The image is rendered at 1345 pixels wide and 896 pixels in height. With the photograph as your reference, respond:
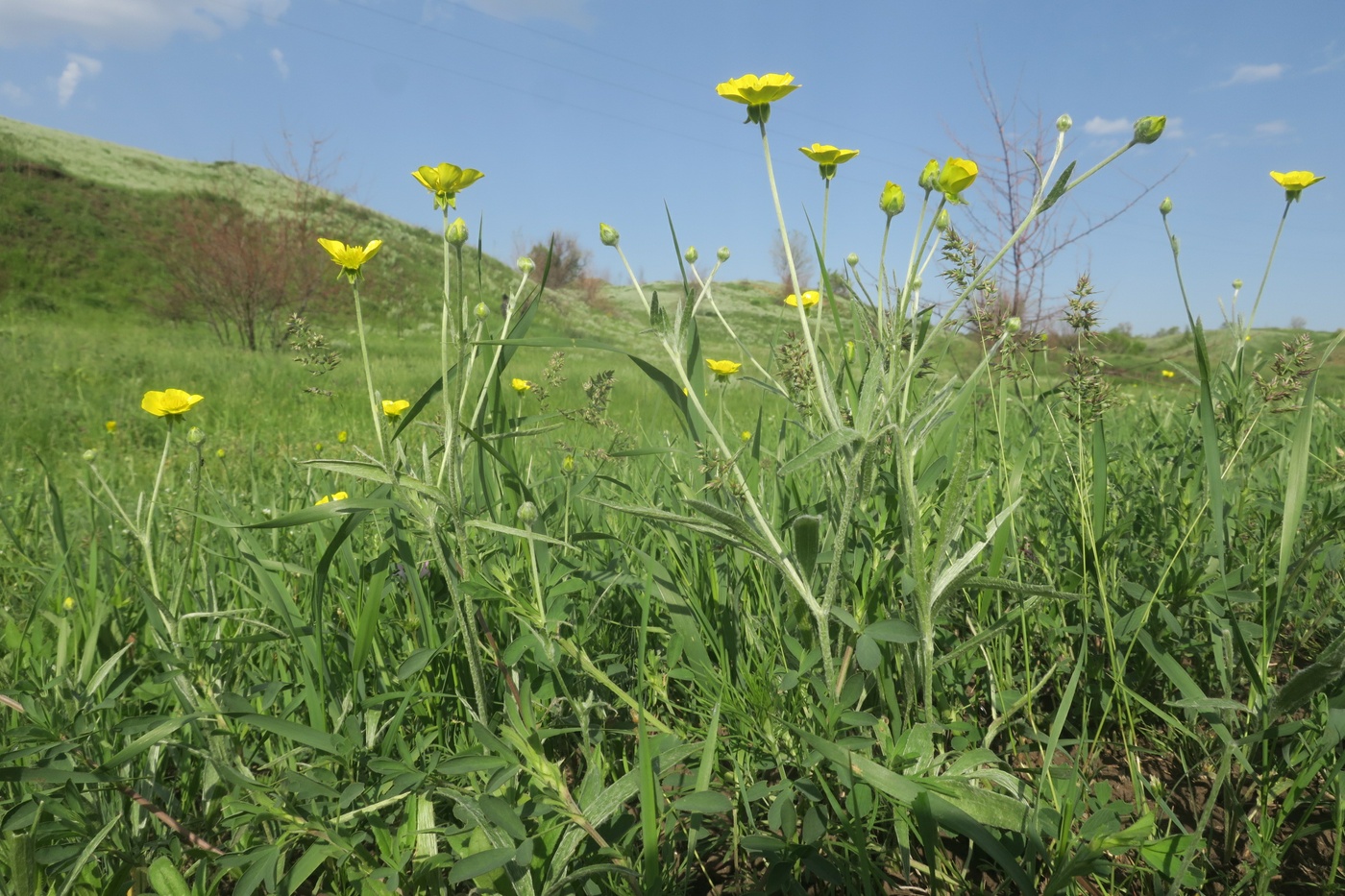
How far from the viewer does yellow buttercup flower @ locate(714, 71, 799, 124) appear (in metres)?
1.00

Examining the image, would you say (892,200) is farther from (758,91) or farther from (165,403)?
(165,403)

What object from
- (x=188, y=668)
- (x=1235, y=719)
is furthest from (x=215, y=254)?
(x=1235, y=719)

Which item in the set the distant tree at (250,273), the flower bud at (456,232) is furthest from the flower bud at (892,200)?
the distant tree at (250,273)

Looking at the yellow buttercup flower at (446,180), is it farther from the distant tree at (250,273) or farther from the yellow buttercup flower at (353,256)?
the distant tree at (250,273)

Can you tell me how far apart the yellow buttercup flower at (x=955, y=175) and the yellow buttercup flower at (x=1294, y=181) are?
0.76m

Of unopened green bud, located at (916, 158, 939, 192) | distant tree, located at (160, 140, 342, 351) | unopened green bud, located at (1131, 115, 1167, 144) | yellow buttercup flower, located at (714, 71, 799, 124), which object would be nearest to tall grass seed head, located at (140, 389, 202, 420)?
yellow buttercup flower, located at (714, 71, 799, 124)

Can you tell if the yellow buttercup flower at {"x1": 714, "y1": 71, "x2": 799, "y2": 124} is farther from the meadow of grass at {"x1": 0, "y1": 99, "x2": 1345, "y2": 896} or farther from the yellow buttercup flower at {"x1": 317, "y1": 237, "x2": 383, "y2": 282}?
the yellow buttercup flower at {"x1": 317, "y1": 237, "x2": 383, "y2": 282}

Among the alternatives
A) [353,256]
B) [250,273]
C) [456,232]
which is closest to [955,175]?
[456,232]

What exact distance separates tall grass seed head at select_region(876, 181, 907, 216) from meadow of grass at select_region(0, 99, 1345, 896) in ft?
0.21

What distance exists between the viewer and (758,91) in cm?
101

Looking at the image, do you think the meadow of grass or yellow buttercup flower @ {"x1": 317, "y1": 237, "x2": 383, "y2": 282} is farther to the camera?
yellow buttercup flower @ {"x1": 317, "y1": 237, "x2": 383, "y2": 282}

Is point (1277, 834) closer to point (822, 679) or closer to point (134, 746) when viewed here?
point (822, 679)

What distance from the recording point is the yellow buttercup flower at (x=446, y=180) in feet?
3.58

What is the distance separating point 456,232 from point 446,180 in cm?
15
